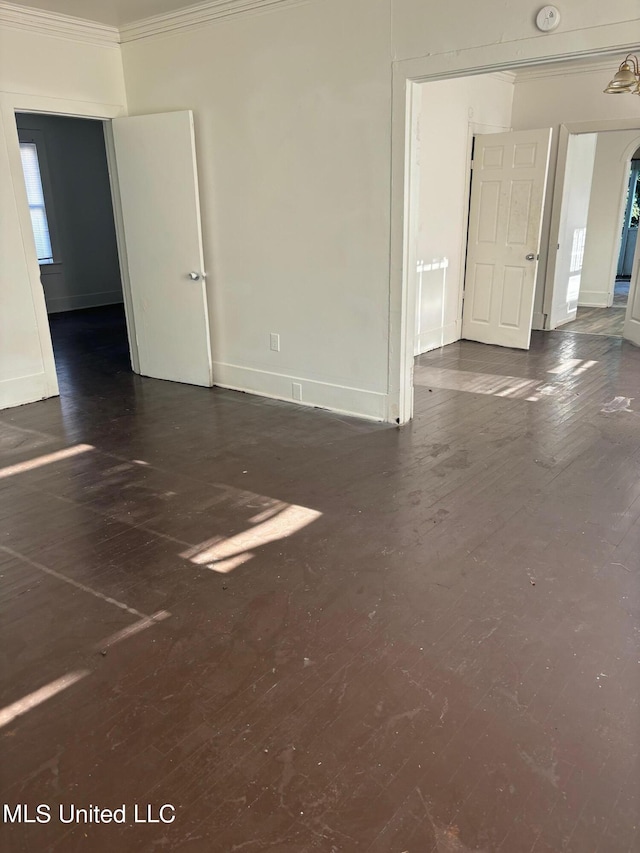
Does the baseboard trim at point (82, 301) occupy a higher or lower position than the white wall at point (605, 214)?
lower

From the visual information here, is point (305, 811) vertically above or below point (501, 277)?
below

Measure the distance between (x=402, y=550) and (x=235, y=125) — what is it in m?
3.58

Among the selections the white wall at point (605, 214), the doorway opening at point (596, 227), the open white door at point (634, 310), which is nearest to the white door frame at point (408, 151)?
the open white door at point (634, 310)

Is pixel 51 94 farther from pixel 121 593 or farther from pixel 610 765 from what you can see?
pixel 610 765

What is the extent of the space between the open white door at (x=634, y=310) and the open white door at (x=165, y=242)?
15.1ft

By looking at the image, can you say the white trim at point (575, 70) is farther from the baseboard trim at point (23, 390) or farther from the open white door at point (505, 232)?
the baseboard trim at point (23, 390)

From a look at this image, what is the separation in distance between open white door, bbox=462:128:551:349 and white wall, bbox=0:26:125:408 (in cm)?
371

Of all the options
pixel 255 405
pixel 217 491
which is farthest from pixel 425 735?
pixel 255 405

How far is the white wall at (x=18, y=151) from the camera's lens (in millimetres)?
4691

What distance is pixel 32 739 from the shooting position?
1.88m

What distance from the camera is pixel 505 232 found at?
260 inches

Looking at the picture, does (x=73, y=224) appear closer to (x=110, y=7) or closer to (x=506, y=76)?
(x=110, y=7)

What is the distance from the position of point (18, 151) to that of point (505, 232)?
182 inches

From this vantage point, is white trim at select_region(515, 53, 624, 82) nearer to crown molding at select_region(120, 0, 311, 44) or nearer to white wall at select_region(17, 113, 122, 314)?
crown molding at select_region(120, 0, 311, 44)
